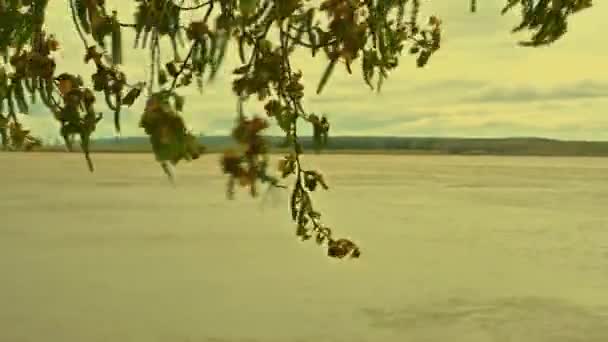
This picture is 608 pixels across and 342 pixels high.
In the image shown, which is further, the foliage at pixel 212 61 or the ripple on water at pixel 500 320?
the ripple on water at pixel 500 320

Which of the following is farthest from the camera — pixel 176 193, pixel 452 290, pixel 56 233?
pixel 176 193

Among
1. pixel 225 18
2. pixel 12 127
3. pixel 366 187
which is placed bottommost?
pixel 366 187

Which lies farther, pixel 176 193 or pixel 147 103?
pixel 176 193

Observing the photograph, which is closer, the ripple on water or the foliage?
the foliage

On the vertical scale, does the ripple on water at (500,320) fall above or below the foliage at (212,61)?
below

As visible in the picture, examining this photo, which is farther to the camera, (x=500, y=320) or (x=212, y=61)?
(x=500, y=320)

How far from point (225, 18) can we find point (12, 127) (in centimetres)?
50

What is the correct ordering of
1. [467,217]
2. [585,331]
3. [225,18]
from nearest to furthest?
[225,18], [585,331], [467,217]

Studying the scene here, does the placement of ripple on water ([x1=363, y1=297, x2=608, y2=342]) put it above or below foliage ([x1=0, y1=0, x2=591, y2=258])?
below

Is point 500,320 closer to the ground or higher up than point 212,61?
closer to the ground

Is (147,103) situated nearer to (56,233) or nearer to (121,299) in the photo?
(121,299)

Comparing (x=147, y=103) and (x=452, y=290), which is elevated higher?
(x=147, y=103)

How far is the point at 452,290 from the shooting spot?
17.9m

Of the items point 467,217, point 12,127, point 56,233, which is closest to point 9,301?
point 56,233
